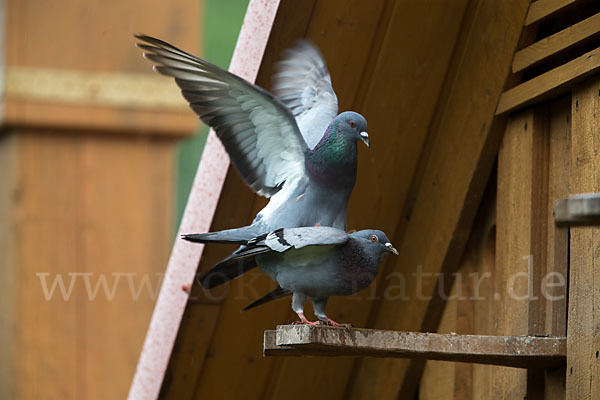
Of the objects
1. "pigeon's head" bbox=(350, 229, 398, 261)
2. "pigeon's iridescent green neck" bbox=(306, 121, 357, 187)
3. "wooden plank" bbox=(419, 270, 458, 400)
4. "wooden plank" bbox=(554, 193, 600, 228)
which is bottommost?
"wooden plank" bbox=(419, 270, 458, 400)

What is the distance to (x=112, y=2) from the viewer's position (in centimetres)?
363

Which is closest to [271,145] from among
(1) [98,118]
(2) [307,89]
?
(2) [307,89]

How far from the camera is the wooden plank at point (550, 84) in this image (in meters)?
2.49

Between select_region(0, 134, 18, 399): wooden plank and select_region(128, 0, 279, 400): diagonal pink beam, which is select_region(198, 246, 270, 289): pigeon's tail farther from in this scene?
select_region(0, 134, 18, 399): wooden plank

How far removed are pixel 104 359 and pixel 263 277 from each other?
880mm

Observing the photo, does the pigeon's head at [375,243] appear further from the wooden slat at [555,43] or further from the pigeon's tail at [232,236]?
the wooden slat at [555,43]

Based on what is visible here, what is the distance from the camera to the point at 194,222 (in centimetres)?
315

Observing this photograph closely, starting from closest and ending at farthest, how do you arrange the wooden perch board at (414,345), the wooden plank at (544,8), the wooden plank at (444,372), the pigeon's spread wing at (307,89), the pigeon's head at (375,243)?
the wooden perch board at (414,345) < the pigeon's head at (375,243) < the wooden plank at (544,8) < the pigeon's spread wing at (307,89) < the wooden plank at (444,372)

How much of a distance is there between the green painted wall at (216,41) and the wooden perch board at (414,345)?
4.85 m

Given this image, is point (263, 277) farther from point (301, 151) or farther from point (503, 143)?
point (503, 143)

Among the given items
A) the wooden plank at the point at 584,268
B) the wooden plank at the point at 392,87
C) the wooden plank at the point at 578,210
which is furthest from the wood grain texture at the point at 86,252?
the wooden plank at the point at 578,210

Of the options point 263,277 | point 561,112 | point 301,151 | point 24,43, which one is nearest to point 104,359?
point 263,277

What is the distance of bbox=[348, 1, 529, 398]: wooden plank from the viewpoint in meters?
2.99

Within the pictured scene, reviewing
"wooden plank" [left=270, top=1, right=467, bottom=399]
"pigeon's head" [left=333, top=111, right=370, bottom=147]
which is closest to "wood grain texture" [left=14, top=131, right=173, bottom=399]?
"wooden plank" [left=270, top=1, right=467, bottom=399]
